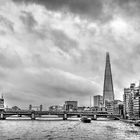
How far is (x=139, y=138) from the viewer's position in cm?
10200

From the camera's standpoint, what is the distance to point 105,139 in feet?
326

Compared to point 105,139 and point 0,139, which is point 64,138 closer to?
point 105,139

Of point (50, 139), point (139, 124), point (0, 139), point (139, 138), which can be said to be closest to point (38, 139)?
point (50, 139)

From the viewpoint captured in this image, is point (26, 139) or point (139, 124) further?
point (139, 124)

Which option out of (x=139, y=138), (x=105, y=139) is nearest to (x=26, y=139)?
(x=105, y=139)

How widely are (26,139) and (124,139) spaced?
30278mm

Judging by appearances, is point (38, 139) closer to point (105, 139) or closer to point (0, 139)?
point (0, 139)

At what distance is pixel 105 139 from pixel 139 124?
7627 centimetres

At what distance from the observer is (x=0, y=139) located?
93312 mm

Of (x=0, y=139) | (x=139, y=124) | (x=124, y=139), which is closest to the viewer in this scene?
(x=0, y=139)

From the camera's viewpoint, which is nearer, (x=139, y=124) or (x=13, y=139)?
(x=13, y=139)

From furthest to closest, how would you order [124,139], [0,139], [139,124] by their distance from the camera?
[139,124] → [124,139] → [0,139]

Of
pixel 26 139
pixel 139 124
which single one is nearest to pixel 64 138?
pixel 26 139

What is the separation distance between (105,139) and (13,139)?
28.3 m
